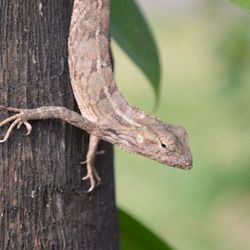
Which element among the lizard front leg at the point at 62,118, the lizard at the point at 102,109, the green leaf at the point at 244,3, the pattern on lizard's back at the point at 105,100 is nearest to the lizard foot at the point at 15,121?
the lizard front leg at the point at 62,118

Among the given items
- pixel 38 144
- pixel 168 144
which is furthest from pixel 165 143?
pixel 38 144

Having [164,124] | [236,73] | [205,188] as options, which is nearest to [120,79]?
[205,188]

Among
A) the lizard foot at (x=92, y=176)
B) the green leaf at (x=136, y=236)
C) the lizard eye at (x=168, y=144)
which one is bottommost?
the green leaf at (x=136, y=236)

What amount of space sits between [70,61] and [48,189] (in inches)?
16.3

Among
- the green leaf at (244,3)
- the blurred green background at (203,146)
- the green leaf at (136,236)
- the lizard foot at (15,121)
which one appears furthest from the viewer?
the blurred green background at (203,146)

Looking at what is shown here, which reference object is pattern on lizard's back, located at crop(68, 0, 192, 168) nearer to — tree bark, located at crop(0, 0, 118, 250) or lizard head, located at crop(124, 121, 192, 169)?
lizard head, located at crop(124, 121, 192, 169)

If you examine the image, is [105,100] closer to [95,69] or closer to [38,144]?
[95,69]

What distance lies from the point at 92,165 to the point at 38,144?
0.35m

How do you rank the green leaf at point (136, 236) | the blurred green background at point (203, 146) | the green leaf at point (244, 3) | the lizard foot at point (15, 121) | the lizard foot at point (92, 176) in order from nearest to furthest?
the green leaf at point (244, 3) → the lizard foot at point (15, 121) → the lizard foot at point (92, 176) → the green leaf at point (136, 236) → the blurred green background at point (203, 146)

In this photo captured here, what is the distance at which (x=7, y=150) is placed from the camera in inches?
92.7

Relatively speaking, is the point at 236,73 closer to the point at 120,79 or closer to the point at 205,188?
the point at 205,188

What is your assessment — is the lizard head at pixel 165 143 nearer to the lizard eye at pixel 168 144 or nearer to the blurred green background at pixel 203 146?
the lizard eye at pixel 168 144

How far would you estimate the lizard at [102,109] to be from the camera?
270 cm

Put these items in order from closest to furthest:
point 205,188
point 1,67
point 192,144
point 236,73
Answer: point 1,67, point 236,73, point 205,188, point 192,144
